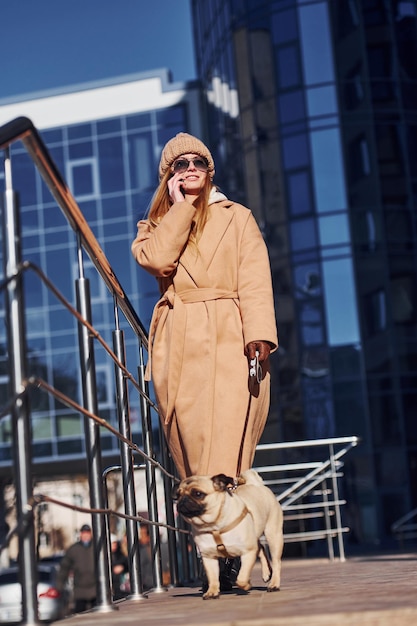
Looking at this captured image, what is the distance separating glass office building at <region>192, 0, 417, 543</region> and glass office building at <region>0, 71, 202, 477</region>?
703 cm

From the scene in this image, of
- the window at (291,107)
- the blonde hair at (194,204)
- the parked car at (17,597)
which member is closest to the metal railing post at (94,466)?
the blonde hair at (194,204)

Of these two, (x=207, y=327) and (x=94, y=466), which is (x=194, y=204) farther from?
(x=94, y=466)

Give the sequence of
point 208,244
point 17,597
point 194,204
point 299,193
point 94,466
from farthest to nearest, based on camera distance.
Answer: point 299,193, point 17,597, point 194,204, point 208,244, point 94,466

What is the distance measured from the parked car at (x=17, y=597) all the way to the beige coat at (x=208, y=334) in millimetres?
12587

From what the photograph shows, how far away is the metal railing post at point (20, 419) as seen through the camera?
310cm

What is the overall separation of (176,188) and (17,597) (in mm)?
15016

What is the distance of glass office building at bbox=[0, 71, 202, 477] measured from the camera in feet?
116

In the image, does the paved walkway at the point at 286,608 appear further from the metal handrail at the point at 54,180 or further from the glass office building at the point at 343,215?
the glass office building at the point at 343,215

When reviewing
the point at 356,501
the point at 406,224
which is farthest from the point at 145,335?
the point at 406,224

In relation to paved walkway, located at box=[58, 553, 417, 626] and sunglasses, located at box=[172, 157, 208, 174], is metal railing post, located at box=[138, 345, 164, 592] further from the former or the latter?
sunglasses, located at box=[172, 157, 208, 174]

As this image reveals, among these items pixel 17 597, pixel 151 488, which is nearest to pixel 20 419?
pixel 151 488

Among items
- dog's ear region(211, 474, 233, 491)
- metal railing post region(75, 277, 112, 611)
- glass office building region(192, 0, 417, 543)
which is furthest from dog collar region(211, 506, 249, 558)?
glass office building region(192, 0, 417, 543)

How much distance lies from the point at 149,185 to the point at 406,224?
33.3ft

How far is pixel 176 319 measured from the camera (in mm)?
4668
